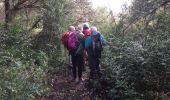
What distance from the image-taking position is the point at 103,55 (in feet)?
42.5

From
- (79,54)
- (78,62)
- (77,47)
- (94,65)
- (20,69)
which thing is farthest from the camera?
(78,62)

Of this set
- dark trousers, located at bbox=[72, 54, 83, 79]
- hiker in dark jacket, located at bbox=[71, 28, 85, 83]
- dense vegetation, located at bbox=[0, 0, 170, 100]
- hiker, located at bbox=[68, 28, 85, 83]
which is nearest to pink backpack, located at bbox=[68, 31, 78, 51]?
hiker, located at bbox=[68, 28, 85, 83]

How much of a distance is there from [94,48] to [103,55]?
792 mm

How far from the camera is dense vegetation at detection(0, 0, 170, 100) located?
963cm

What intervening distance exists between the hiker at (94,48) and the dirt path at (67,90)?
683 mm

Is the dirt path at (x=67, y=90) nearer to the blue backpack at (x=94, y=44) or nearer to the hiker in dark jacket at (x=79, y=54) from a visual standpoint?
the hiker in dark jacket at (x=79, y=54)

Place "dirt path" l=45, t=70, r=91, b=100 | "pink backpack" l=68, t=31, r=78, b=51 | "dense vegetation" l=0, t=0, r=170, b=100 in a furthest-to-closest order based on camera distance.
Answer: "pink backpack" l=68, t=31, r=78, b=51 → "dirt path" l=45, t=70, r=91, b=100 → "dense vegetation" l=0, t=0, r=170, b=100

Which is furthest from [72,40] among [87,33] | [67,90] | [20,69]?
[20,69]

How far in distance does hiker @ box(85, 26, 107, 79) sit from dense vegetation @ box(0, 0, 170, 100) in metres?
0.26

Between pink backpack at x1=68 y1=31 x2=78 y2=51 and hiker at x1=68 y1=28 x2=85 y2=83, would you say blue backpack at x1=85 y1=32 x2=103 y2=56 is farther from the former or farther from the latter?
pink backpack at x1=68 y1=31 x2=78 y2=51

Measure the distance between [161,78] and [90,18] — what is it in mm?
13175

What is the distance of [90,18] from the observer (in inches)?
893

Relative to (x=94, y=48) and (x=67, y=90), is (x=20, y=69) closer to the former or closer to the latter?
(x=67, y=90)

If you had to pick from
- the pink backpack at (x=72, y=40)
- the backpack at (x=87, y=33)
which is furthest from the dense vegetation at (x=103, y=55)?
the pink backpack at (x=72, y=40)
